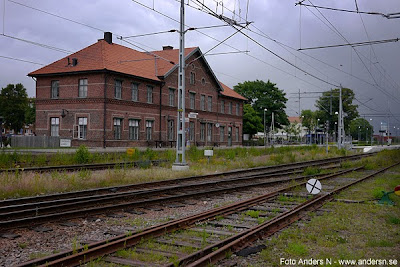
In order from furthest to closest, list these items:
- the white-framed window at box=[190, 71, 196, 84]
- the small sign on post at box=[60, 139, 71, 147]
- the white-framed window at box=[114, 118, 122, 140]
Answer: the white-framed window at box=[190, 71, 196, 84], the white-framed window at box=[114, 118, 122, 140], the small sign on post at box=[60, 139, 71, 147]

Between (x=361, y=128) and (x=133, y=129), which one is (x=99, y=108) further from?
(x=361, y=128)

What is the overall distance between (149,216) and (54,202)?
2.48 metres

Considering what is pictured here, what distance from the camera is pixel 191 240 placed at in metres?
7.14

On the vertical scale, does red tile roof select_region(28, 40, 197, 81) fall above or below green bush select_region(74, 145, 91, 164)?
above

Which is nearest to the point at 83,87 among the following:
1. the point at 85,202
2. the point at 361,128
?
the point at 85,202

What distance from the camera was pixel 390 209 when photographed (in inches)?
420

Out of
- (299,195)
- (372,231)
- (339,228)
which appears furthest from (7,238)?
(299,195)

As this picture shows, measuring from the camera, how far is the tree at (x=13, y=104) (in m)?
75.6

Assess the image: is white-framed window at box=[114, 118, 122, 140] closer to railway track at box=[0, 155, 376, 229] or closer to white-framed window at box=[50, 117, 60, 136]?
white-framed window at box=[50, 117, 60, 136]

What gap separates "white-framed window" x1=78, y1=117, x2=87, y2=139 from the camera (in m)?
39.2

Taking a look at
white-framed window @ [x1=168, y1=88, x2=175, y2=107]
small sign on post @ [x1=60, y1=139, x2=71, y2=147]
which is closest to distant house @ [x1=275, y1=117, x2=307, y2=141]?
white-framed window @ [x1=168, y1=88, x2=175, y2=107]

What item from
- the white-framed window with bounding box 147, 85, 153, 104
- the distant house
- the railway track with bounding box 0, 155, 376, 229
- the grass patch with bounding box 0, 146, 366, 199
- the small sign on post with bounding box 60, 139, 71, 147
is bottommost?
the railway track with bounding box 0, 155, 376, 229

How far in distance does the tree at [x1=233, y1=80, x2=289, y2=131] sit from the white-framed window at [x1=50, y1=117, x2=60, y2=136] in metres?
49.3

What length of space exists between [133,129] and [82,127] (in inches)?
206
